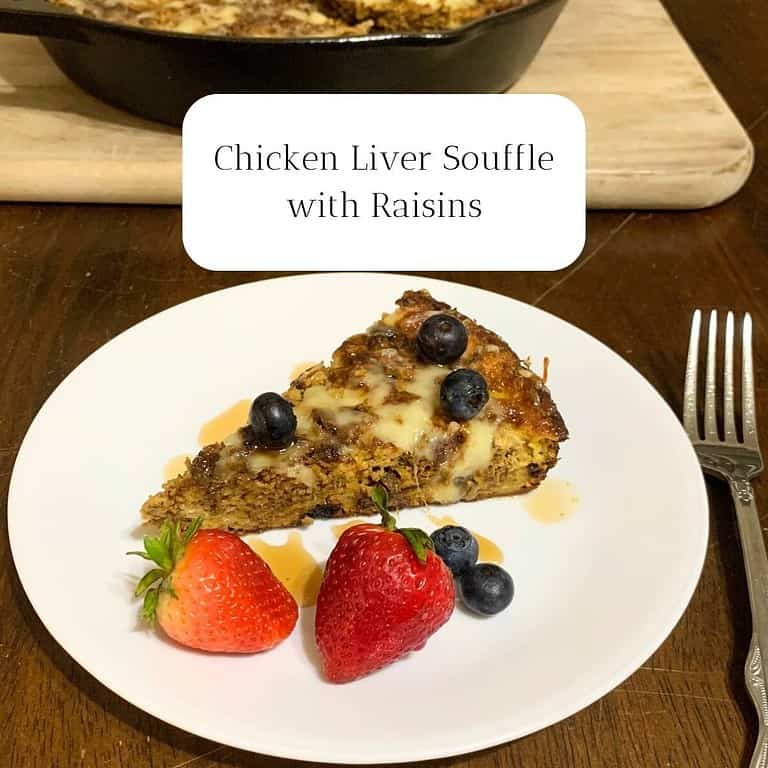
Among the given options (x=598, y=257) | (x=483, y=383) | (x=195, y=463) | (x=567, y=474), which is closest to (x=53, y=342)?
(x=195, y=463)

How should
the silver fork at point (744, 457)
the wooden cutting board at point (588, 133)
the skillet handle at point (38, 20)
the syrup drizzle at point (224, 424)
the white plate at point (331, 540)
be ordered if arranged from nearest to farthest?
the white plate at point (331, 540)
the silver fork at point (744, 457)
the syrup drizzle at point (224, 424)
the skillet handle at point (38, 20)
the wooden cutting board at point (588, 133)

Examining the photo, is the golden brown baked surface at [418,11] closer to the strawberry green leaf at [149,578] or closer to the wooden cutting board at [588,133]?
the wooden cutting board at [588,133]

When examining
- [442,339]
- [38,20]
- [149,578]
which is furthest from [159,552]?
[38,20]

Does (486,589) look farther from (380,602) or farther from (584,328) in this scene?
(584,328)

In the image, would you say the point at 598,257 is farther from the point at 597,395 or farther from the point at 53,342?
the point at 53,342

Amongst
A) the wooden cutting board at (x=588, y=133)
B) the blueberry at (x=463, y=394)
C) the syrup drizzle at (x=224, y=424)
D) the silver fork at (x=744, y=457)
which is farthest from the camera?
the wooden cutting board at (x=588, y=133)

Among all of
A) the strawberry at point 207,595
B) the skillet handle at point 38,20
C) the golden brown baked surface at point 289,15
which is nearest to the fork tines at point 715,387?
the strawberry at point 207,595
